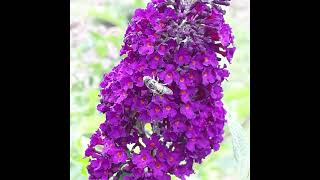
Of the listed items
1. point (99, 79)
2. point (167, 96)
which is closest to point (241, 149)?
point (167, 96)

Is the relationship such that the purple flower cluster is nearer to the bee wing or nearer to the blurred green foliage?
the bee wing

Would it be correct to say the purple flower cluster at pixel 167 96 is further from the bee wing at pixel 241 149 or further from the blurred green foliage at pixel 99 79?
the blurred green foliage at pixel 99 79

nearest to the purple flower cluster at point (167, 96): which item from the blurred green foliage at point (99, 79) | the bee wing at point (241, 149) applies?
the bee wing at point (241, 149)

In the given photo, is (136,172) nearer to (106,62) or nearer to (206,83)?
(206,83)

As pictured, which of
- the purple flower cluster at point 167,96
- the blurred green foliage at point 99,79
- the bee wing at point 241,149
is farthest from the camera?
the blurred green foliage at point 99,79

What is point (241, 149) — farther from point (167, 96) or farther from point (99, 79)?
point (99, 79)

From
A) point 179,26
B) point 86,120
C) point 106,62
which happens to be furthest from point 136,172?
point 106,62
